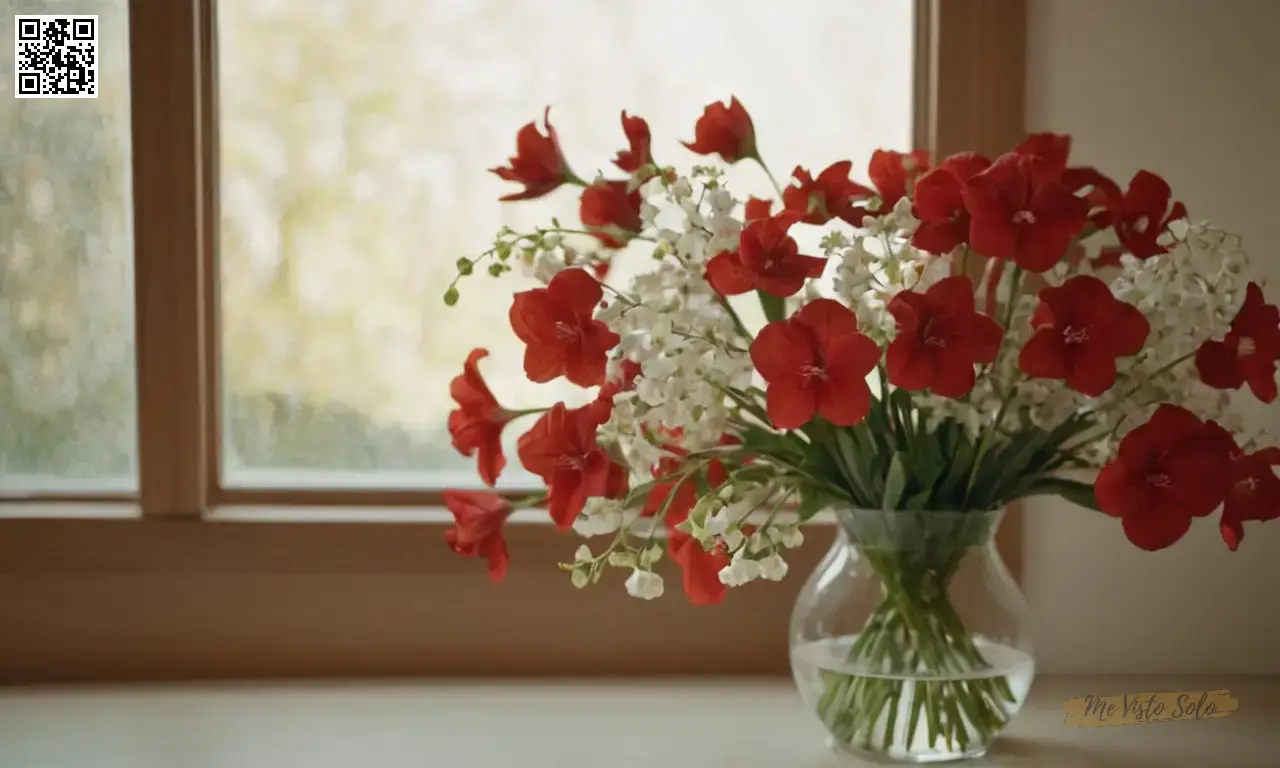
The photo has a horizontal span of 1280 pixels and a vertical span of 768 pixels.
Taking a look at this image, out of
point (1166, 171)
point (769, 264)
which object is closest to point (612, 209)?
point (769, 264)

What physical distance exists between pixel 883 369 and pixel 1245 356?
0.23 meters

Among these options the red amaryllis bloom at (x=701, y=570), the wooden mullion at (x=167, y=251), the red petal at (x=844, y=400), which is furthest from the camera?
the wooden mullion at (x=167, y=251)

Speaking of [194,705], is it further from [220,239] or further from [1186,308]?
[1186,308]

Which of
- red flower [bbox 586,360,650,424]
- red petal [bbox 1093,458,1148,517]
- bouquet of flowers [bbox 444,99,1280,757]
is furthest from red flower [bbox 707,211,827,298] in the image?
red petal [bbox 1093,458,1148,517]

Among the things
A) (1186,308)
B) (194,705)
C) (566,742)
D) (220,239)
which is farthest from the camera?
(220,239)

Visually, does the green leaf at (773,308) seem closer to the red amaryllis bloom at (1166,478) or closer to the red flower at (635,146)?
the red flower at (635,146)

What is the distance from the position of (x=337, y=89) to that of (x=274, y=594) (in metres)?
0.51

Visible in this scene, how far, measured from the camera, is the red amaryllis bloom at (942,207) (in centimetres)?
70

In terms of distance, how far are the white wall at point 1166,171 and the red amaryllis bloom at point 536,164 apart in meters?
0.54

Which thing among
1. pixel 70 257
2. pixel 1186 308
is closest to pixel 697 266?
pixel 1186 308

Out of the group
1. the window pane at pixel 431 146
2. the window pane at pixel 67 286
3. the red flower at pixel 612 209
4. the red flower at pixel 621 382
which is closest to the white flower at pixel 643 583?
the red flower at pixel 621 382

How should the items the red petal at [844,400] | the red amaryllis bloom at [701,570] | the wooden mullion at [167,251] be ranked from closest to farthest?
the red petal at [844,400] → the red amaryllis bloom at [701,570] → the wooden mullion at [167,251]

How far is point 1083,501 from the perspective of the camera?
0.80 m

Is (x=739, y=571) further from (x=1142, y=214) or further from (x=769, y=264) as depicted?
(x=1142, y=214)
